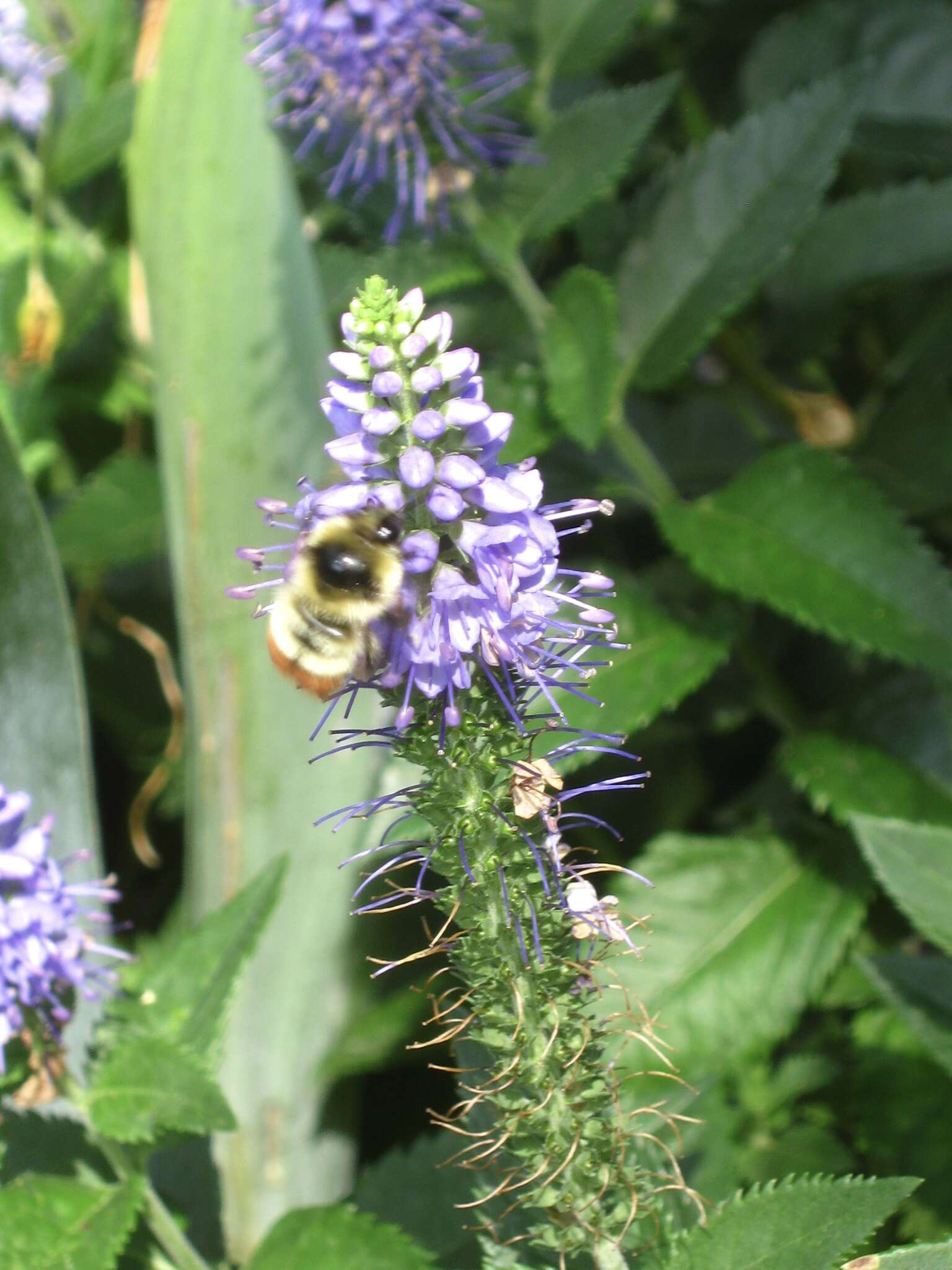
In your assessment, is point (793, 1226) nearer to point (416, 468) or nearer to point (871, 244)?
point (416, 468)

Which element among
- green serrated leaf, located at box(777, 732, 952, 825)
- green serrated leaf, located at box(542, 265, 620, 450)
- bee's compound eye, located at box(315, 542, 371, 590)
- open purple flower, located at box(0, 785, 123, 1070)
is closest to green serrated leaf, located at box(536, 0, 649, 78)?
green serrated leaf, located at box(542, 265, 620, 450)

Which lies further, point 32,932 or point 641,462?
point 641,462

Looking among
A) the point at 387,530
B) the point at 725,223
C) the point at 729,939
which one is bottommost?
the point at 729,939

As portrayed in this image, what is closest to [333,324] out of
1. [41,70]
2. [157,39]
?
[157,39]

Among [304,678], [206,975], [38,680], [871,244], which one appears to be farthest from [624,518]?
[304,678]

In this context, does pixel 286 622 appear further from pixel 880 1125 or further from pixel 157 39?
pixel 157 39

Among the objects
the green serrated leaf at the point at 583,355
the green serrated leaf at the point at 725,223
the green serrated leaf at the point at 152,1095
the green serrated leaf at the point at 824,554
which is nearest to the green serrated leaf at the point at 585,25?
the green serrated leaf at the point at 725,223
